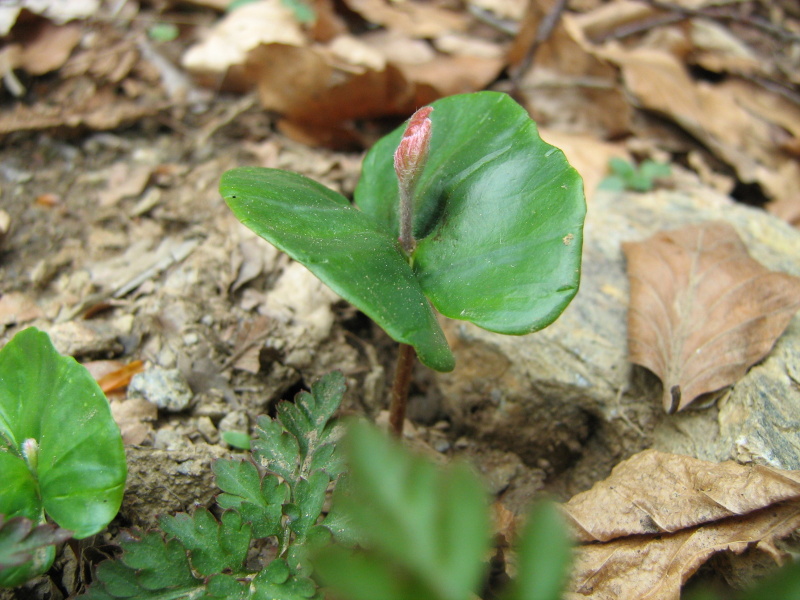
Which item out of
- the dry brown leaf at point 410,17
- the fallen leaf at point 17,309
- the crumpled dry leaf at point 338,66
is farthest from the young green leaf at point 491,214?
A: the dry brown leaf at point 410,17

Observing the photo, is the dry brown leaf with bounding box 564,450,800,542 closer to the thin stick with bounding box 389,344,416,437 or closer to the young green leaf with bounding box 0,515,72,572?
the thin stick with bounding box 389,344,416,437

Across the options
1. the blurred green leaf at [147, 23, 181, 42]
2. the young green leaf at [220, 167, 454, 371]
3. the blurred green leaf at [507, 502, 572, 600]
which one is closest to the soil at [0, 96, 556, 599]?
the young green leaf at [220, 167, 454, 371]

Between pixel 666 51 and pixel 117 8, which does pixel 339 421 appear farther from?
pixel 666 51

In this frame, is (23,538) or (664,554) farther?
(664,554)

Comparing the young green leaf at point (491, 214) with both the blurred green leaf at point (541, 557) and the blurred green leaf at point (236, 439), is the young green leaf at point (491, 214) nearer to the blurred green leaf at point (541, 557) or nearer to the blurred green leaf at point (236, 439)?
the blurred green leaf at point (541, 557)

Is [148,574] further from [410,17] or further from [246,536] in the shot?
[410,17]

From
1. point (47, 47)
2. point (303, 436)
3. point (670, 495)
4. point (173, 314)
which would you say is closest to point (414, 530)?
point (303, 436)
